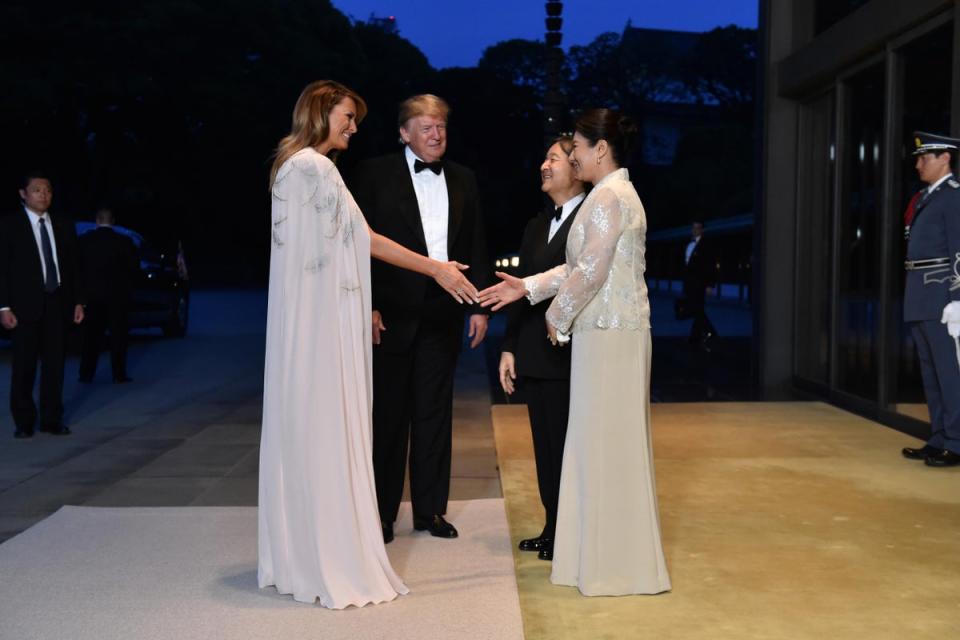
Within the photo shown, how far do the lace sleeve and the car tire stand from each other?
11.6 m

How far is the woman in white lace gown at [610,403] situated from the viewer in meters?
3.59

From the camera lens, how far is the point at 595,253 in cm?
354

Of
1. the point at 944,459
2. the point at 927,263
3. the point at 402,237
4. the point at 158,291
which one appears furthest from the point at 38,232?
the point at 158,291

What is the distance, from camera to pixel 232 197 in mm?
32469

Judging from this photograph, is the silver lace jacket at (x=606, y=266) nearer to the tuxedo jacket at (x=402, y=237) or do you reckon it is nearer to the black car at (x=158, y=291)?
the tuxedo jacket at (x=402, y=237)

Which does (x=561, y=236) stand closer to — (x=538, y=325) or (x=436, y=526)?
(x=538, y=325)

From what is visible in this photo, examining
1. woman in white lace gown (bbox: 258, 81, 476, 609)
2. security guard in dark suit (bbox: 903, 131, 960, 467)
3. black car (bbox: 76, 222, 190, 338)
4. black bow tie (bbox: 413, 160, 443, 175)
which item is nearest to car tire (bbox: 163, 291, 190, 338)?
black car (bbox: 76, 222, 190, 338)

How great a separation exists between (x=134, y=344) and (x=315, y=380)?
11.1 meters

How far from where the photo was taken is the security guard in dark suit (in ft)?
18.9

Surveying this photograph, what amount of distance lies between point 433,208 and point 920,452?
11.0 ft

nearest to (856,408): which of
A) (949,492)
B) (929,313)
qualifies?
(929,313)

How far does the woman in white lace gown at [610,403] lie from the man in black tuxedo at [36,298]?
15.4 ft

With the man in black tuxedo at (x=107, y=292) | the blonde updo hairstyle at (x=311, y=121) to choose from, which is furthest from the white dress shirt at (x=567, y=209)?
the man in black tuxedo at (x=107, y=292)

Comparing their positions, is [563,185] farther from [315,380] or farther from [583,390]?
[315,380]
